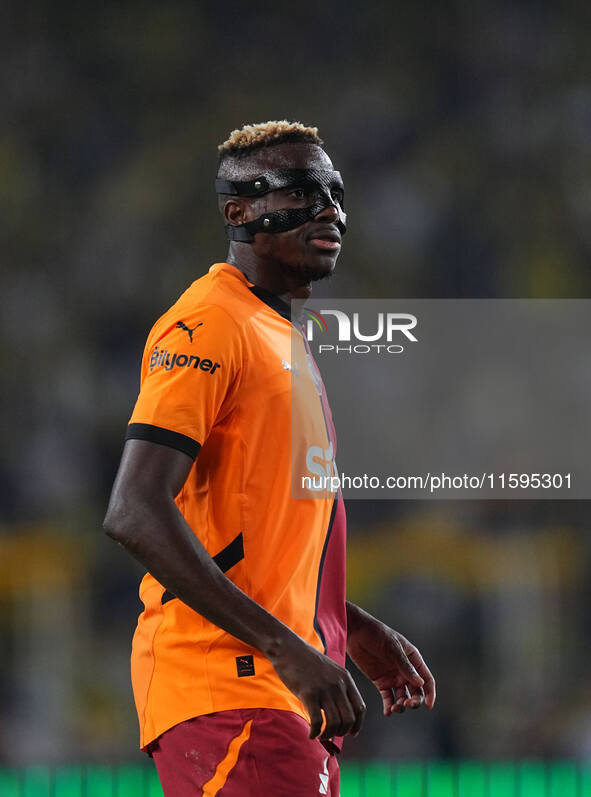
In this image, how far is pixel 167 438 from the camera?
127 cm

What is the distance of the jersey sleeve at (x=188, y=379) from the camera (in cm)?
128

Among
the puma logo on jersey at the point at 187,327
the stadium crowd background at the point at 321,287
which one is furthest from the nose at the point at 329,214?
the stadium crowd background at the point at 321,287

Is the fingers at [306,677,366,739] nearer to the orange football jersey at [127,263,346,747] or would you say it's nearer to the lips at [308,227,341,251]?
the orange football jersey at [127,263,346,747]

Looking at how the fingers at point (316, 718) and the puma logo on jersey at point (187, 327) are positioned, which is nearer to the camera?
the fingers at point (316, 718)

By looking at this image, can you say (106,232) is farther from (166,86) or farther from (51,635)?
(51,635)

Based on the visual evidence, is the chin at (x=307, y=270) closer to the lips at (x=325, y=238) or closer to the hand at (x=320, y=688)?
the lips at (x=325, y=238)

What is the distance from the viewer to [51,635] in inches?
178

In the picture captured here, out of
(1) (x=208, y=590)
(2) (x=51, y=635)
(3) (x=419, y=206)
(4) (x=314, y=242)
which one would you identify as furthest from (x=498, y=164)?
(1) (x=208, y=590)

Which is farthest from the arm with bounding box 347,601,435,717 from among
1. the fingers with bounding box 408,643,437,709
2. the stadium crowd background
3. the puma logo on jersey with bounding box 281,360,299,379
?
the stadium crowd background

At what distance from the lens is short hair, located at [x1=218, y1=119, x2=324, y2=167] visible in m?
1.64

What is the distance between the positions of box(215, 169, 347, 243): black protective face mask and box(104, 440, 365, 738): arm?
49cm

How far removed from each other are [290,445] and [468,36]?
4181mm

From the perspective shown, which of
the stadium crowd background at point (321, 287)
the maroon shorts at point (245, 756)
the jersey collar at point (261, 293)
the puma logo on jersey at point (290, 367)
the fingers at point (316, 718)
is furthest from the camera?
the stadium crowd background at point (321, 287)

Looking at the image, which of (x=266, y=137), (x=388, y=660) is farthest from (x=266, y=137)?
(x=388, y=660)
